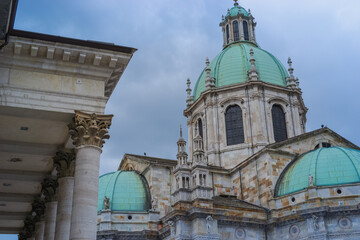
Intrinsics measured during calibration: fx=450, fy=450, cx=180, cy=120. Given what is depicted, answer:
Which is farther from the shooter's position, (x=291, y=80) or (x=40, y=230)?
(x=291, y=80)

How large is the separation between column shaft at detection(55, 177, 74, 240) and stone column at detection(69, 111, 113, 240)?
3032 millimetres

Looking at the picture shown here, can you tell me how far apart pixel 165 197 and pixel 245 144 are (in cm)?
832

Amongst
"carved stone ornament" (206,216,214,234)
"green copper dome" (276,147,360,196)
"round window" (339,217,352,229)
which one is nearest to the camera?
"round window" (339,217,352,229)

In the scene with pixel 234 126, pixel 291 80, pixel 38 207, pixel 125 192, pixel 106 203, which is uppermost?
pixel 291 80

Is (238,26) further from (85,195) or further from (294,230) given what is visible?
(85,195)

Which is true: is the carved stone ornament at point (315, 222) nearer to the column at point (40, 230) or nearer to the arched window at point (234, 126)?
the arched window at point (234, 126)

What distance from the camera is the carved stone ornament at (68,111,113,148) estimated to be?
14.4 meters

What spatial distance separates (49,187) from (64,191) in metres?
3.18

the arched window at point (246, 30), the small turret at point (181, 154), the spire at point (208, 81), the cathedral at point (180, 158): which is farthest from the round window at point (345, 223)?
the arched window at point (246, 30)

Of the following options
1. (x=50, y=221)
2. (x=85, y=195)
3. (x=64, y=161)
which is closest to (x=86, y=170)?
(x=85, y=195)

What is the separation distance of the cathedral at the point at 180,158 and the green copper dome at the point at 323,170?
0.08 metres

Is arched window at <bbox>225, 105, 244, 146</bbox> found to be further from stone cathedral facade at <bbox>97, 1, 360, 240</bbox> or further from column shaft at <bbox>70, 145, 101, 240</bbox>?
column shaft at <bbox>70, 145, 101, 240</bbox>

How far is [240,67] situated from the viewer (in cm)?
4362

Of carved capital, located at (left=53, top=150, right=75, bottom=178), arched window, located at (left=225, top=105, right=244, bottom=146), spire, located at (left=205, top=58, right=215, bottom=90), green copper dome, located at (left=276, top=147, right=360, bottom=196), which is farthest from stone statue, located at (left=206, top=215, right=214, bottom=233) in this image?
spire, located at (left=205, top=58, right=215, bottom=90)
